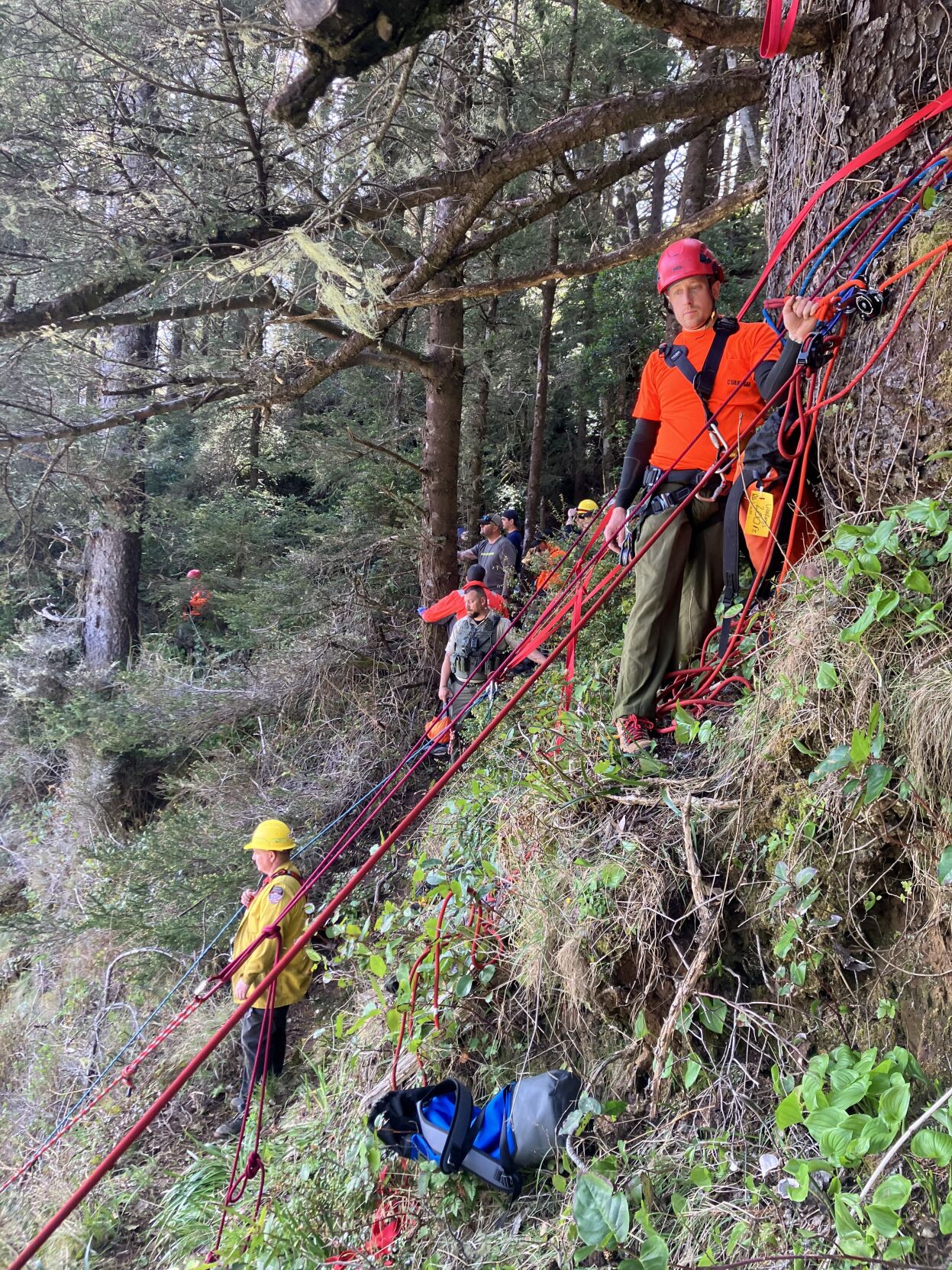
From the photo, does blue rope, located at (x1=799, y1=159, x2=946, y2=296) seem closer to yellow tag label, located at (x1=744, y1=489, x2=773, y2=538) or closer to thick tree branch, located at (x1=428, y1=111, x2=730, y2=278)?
yellow tag label, located at (x1=744, y1=489, x2=773, y2=538)

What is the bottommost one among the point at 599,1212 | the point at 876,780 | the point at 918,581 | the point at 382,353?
the point at 599,1212

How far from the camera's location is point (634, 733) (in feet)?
10.1

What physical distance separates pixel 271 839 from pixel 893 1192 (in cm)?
353

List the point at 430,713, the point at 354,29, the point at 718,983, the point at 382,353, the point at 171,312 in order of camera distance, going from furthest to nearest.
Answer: the point at 430,713 → the point at 382,353 → the point at 171,312 → the point at 718,983 → the point at 354,29

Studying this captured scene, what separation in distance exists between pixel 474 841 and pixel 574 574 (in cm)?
149

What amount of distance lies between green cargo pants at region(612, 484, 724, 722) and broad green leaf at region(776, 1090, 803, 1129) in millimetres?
1611

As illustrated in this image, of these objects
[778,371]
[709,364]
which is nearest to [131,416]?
[709,364]

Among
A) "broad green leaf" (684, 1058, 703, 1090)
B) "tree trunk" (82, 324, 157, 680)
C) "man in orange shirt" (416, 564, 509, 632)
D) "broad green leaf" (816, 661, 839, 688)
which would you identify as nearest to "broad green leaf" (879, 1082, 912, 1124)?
"broad green leaf" (684, 1058, 703, 1090)

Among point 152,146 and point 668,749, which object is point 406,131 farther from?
point 668,749

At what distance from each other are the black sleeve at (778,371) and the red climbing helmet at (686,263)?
45cm

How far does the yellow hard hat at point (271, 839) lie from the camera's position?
4.30 m

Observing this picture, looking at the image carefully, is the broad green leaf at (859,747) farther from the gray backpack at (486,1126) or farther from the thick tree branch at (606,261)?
the thick tree branch at (606,261)

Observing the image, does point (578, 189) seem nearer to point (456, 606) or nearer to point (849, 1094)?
point (456, 606)

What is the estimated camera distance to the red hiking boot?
9.88ft
